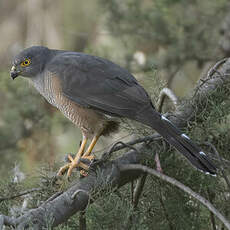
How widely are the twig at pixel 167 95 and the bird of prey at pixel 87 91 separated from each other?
0.43ft

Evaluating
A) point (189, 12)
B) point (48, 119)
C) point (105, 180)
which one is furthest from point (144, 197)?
point (189, 12)

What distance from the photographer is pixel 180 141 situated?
2984mm

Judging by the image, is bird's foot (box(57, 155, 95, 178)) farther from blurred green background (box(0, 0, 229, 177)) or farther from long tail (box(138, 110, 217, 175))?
blurred green background (box(0, 0, 229, 177))

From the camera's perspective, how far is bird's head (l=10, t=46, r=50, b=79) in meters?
4.14

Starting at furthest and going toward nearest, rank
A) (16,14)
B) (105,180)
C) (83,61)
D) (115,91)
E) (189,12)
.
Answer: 1. (16,14)
2. (189,12)
3. (83,61)
4. (115,91)
5. (105,180)

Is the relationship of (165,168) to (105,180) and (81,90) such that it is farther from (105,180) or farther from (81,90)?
(81,90)

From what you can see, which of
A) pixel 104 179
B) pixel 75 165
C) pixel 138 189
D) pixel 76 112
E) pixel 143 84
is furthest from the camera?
pixel 143 84

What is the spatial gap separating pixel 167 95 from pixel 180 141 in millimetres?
566

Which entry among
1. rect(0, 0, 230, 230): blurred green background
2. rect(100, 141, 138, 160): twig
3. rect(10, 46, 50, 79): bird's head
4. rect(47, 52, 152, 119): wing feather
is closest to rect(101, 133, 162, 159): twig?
rect(100, 141, 138, 160): twig

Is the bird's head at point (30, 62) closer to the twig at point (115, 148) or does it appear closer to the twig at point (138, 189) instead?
the twig at point (115, 148)

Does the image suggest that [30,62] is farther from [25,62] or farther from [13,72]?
[13,72]

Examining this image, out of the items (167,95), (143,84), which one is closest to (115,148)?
(167,95)

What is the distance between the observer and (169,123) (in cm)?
314

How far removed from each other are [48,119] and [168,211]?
8.82ft
